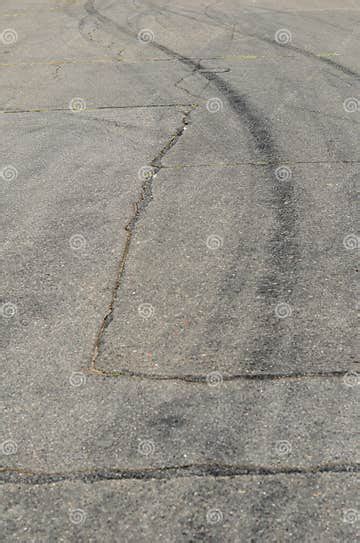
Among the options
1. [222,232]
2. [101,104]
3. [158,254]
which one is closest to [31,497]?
[158,254]

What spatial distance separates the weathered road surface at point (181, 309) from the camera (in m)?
3.72

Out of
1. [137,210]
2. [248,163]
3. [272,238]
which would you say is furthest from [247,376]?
[248,163]

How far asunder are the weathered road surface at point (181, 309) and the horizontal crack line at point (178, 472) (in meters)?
0.01

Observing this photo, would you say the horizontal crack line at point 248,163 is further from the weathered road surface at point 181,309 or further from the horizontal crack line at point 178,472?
the horizontal crack line at point 178,472

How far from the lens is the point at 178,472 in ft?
12.6

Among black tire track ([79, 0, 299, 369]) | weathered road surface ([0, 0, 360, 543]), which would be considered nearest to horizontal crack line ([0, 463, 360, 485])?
weathered road surface ([0, 0, 360, 543])

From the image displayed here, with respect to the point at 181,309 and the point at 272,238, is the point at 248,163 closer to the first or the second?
the point at 272,238

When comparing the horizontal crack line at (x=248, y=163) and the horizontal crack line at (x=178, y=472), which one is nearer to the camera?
the horizontal crack line at (x=178, y=472)

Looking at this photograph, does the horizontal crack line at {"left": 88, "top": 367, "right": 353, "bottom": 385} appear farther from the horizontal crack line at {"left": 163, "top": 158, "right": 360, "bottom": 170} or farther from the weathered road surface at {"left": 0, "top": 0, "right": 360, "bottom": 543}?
the horizontal crack line at {"left": 163, "top": 158, "right": 360, "bottom": 170}

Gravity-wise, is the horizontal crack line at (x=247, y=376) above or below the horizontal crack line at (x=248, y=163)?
above

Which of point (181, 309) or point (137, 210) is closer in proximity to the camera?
point (181, 309)

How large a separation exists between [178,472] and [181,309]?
1676 mm

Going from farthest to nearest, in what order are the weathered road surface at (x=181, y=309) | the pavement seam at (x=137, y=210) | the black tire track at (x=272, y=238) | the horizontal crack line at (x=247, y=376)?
the pavement seam at (x=137, y=210) → the black tire track at (x=272, y=238) → the horizontal crack line at (x=247, y=376) → the weathered road surface at (x=181, y=309)

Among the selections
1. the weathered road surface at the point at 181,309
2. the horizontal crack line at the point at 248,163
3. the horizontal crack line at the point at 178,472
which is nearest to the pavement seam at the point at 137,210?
the weathered road surface at the point at 181,309
